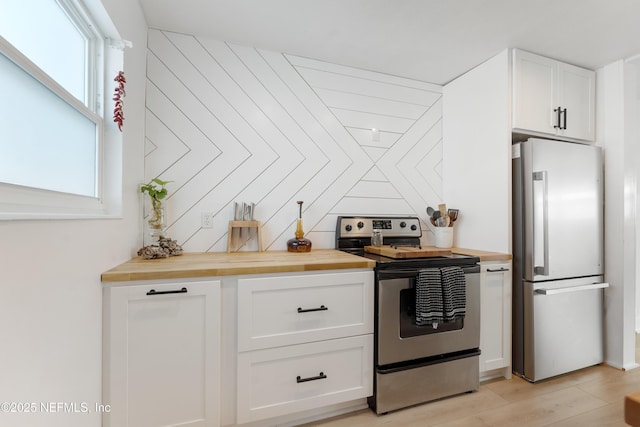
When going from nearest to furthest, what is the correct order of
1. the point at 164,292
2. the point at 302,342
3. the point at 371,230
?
1. the point at 164,292
2. the point at 302,342
3. the point at 371,230

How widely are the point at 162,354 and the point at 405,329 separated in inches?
52.2

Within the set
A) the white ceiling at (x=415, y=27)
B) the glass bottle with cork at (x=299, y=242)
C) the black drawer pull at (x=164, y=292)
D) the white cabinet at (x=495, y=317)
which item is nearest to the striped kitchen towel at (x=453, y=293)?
the white cabinet at (x=495, y=317)

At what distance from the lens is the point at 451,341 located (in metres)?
1.87

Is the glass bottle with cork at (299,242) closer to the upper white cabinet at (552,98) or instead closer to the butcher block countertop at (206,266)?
the butcher block countertop at (206,266)

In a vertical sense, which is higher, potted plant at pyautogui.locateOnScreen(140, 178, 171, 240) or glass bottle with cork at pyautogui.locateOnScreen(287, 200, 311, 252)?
potted plant at pyautogui.locateOnScreen(140, 178, 171, 240)

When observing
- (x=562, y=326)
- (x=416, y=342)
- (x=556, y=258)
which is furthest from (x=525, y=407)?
(x=556, y=258)

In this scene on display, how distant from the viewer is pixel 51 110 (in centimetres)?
98

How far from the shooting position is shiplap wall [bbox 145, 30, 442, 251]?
6.62 feet

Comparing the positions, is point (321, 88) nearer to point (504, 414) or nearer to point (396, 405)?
point (396, 405)

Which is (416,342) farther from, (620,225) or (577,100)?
(577,100)

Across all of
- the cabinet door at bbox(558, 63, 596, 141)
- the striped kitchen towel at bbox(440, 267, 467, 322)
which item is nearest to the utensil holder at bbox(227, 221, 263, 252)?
the striped kitchen towel at bbox(440, 267, 467, 322)

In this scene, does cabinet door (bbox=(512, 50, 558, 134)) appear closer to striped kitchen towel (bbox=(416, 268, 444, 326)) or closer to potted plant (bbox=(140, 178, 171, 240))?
striped kitchen towel (bbox=(416, 268, 444, 326))

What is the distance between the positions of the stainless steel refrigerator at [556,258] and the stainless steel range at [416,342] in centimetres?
46

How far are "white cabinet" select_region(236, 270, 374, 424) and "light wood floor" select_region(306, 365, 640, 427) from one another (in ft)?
0.82
